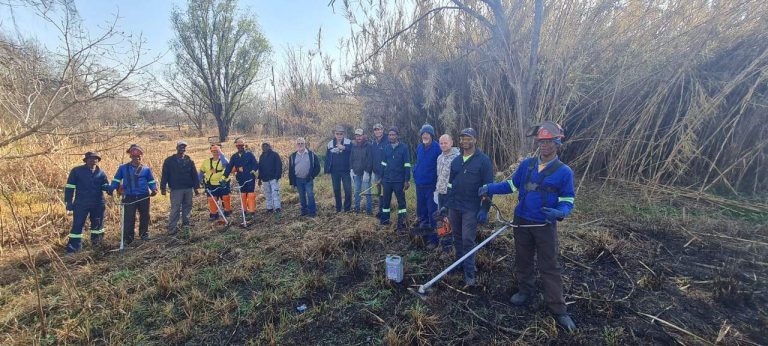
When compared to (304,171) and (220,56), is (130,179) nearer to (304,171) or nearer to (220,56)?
(304,171)

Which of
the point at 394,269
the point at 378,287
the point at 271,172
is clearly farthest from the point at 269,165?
the point at 394,269

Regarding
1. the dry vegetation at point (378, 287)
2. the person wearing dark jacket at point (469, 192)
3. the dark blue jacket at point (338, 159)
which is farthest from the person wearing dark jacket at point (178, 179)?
the person wearing dark jacket at point (469, 192)

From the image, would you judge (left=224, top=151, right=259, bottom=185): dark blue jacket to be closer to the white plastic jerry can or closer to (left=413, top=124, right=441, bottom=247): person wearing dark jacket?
(left=413, top=124, right=441, bottom=247): person wearing dark jacket

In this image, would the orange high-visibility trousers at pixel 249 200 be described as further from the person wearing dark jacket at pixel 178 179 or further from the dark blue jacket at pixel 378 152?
the dark blue jacket at pixel 378 152

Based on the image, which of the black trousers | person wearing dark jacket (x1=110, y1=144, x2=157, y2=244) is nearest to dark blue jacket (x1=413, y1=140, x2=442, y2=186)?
person wearing dark jacket (x1=110, y1=144, x2=157, y2=244)

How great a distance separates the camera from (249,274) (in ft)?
14.6

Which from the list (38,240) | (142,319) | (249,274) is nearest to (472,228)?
(249,274)

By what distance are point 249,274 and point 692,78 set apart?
8244mm

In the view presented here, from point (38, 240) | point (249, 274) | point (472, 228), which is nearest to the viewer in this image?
point (472, 228)

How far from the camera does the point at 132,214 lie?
19.6ft

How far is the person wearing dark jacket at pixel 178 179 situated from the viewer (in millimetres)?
6465

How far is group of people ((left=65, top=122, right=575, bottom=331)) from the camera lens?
316 centimetres

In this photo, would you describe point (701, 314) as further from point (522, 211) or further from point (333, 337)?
point (333, 337)

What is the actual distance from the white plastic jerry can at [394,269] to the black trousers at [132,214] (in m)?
4.88
